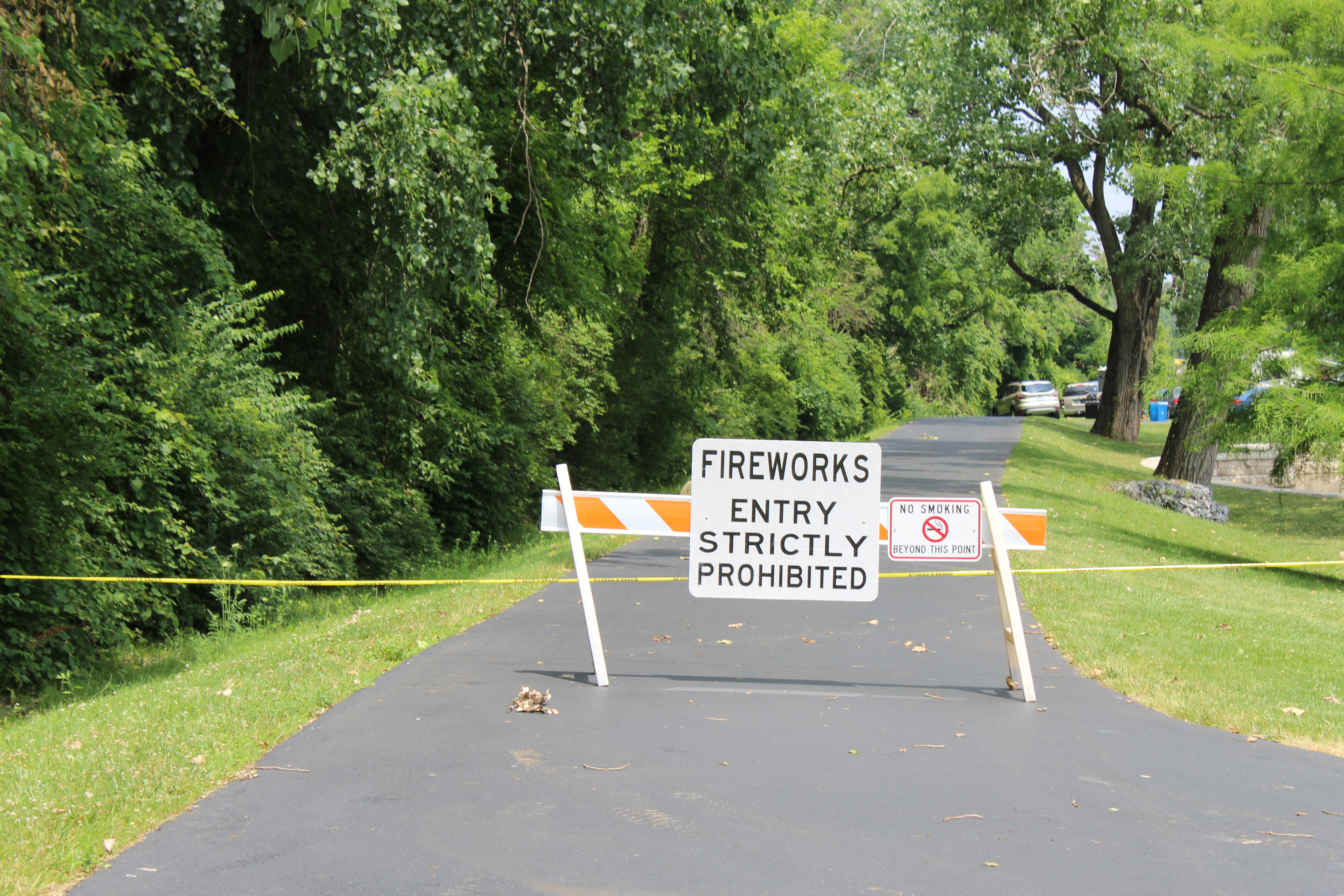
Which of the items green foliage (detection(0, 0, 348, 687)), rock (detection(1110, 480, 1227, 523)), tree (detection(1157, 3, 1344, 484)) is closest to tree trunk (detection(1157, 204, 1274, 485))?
tree (detection(1157, 3, 1344, 484))

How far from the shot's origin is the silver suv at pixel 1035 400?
5909 cm

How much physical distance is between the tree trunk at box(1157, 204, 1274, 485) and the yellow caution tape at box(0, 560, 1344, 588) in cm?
567

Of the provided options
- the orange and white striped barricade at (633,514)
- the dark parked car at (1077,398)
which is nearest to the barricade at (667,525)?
the orange and white striped barricade at (633,514)

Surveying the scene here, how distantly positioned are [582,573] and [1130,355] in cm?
3094

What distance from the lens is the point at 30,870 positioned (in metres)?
4.22

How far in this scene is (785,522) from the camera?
7.51m

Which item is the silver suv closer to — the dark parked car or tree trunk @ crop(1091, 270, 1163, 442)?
the dark parked car

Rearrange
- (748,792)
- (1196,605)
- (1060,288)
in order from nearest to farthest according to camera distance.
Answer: (748,792) < (1196,605) < (1060,288)

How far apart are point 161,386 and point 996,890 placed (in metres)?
8.36

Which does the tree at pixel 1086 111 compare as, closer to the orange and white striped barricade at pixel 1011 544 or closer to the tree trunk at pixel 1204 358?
the tree trunk at pixel 1204 358

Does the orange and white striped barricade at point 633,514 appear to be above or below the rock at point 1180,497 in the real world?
above

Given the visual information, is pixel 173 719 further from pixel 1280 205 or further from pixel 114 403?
pixel 1280 205

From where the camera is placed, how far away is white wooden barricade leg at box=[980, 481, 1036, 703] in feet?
24.2

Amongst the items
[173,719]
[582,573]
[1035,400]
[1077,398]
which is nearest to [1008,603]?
[582,573]
